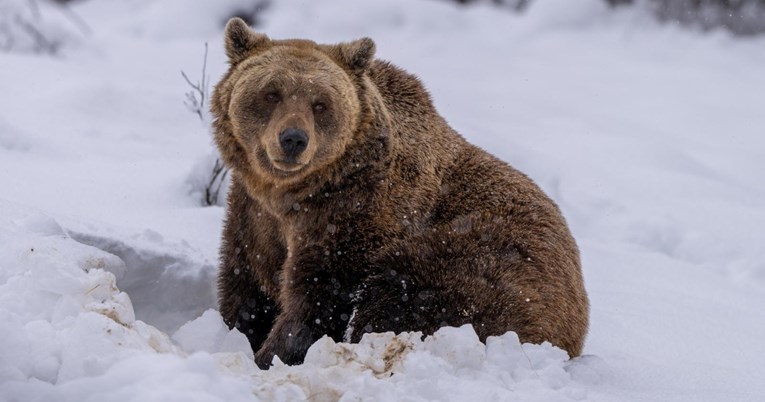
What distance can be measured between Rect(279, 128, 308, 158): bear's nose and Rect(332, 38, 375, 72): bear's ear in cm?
62

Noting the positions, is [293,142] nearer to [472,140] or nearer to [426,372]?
[426,372]

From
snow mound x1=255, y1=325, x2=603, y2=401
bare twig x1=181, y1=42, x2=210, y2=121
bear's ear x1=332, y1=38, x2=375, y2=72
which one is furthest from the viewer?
bare twig x1=181, y1=42, x2=210, y2=121

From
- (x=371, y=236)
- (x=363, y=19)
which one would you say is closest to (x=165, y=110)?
(x=363, y=19)

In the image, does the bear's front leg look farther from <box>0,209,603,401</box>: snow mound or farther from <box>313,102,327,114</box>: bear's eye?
<box>0,209,603,401</box>: snow mound

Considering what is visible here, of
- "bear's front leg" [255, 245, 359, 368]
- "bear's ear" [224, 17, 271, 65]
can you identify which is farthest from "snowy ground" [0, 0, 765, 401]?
"bear's ear" [224, 17, 271, 65]

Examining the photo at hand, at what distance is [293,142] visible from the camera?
4008mm

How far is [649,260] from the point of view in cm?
695

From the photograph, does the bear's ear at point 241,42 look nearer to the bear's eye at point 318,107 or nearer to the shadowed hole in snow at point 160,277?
the bear's eye at point 318,107

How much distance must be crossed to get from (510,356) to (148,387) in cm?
133

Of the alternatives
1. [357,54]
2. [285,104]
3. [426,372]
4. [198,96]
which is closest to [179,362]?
[426,372]

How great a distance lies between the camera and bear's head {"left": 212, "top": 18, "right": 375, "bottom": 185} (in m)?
4.10

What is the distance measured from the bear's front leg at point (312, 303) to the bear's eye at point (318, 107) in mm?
596

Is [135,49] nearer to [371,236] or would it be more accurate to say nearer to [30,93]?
[30,93]

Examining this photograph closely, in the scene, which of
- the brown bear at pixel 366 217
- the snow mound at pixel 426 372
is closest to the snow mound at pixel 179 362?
the snow mound at pixel 426 372
